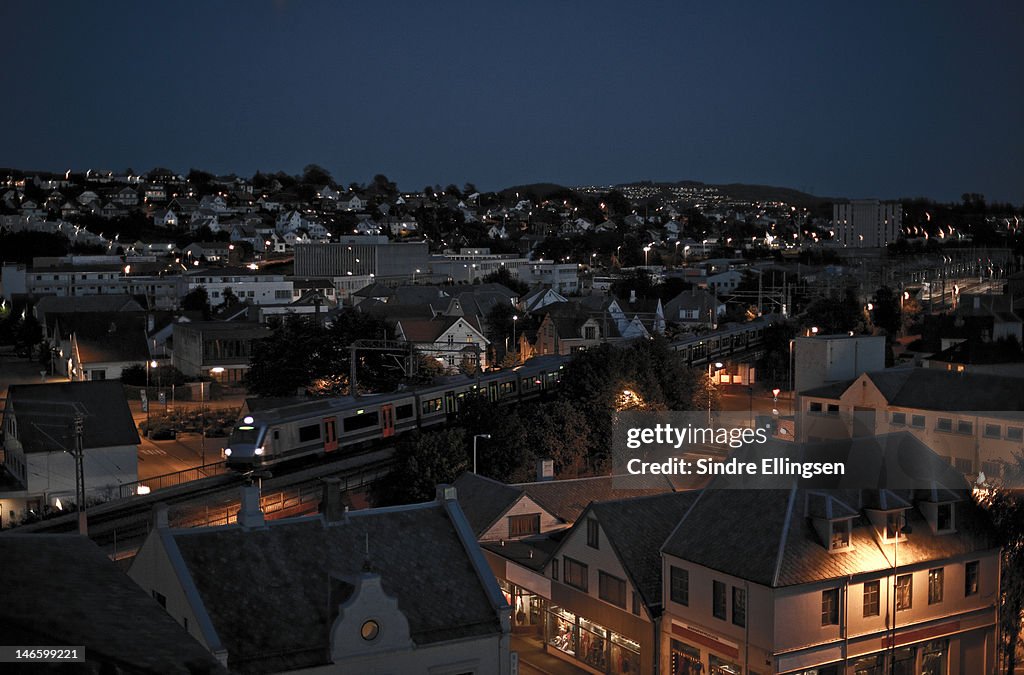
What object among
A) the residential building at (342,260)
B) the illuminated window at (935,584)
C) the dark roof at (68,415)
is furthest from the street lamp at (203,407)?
the residential building at (342,260)

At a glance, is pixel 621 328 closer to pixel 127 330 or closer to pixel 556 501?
pixel 127 330

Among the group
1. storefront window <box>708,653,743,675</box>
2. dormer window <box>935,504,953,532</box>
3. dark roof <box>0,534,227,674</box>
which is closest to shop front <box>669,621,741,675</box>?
storefront window <box>708,653,743,675</box>

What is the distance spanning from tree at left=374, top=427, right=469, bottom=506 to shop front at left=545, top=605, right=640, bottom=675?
3.95m

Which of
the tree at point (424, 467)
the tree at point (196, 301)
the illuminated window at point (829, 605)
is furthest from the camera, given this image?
the tree at point (196, 301)

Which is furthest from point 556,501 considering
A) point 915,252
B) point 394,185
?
point 394,185

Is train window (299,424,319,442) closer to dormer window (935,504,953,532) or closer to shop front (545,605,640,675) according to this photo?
shop front (545,605,640,675)

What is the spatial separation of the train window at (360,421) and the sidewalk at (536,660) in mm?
6371

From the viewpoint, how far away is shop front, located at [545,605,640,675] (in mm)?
13828

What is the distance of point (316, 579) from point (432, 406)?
12382mm

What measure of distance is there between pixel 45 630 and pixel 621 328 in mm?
37084

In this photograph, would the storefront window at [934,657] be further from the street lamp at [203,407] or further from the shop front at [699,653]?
the street lamp at [203,407]

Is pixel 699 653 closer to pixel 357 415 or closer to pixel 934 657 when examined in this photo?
pixel 934 657

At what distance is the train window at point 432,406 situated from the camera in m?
22.2

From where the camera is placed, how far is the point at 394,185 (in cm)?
16450
